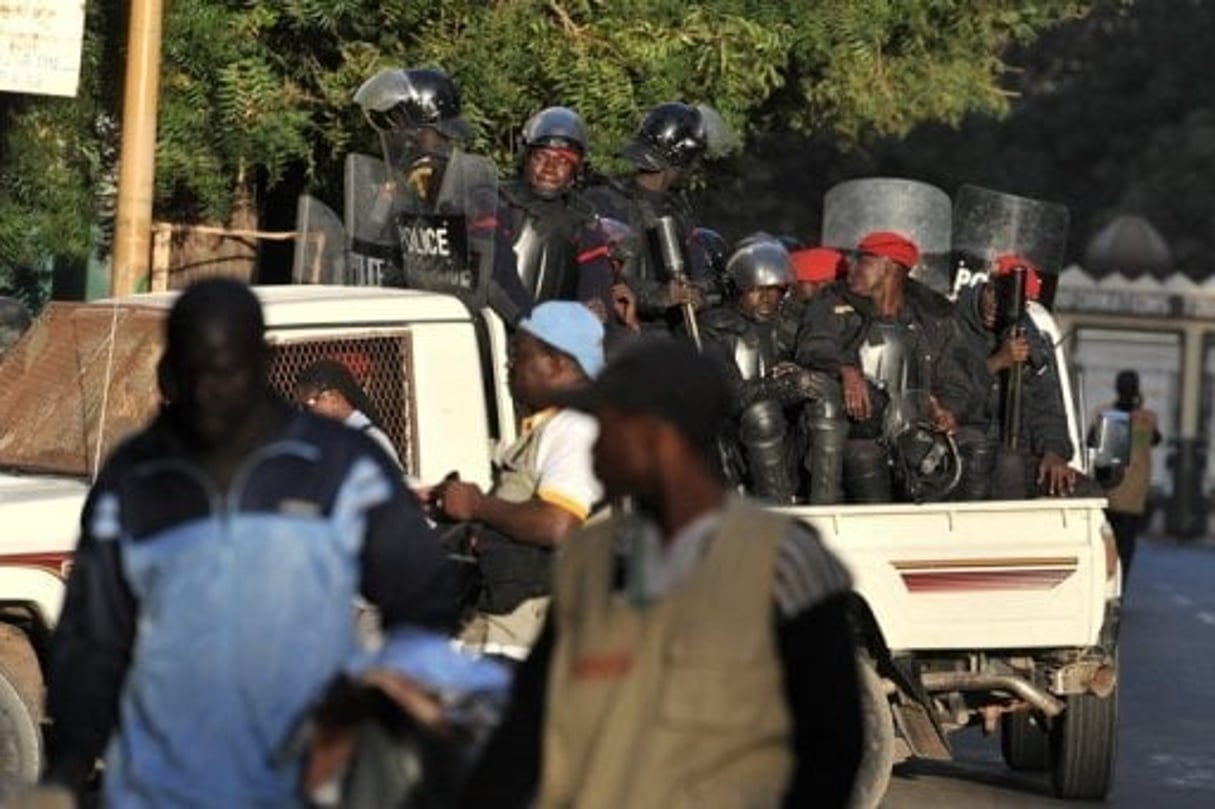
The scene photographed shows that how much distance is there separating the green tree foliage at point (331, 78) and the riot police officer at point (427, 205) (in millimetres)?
2844

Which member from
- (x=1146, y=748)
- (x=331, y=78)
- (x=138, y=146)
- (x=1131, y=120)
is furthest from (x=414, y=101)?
(x=1131, y=120)

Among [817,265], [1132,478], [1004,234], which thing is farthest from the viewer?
[1132,478]

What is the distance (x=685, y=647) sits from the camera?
5270mm

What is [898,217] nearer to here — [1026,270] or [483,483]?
[1026,270]

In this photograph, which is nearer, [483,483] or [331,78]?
[483,483]

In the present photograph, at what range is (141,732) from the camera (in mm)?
5832

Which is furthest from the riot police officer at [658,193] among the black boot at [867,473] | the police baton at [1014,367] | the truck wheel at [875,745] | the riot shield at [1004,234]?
the truck wheel at [875,745]

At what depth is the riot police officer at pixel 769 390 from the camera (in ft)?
42.7

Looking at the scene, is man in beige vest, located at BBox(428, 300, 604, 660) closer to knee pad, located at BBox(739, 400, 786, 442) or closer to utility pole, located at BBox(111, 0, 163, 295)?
knee pad, located at BBox(739, 400, 786, 442)

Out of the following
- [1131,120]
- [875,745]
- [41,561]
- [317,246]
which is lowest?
[875,745]

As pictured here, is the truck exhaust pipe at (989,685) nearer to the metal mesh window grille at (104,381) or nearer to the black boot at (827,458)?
the black boot at (827,458)

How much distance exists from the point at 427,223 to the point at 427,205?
59 cm

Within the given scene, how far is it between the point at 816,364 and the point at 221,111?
200 inches

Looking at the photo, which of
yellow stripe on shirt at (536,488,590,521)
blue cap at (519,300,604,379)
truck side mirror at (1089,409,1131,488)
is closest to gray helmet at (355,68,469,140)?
truck side mirror at (1089,409,1131,488)
